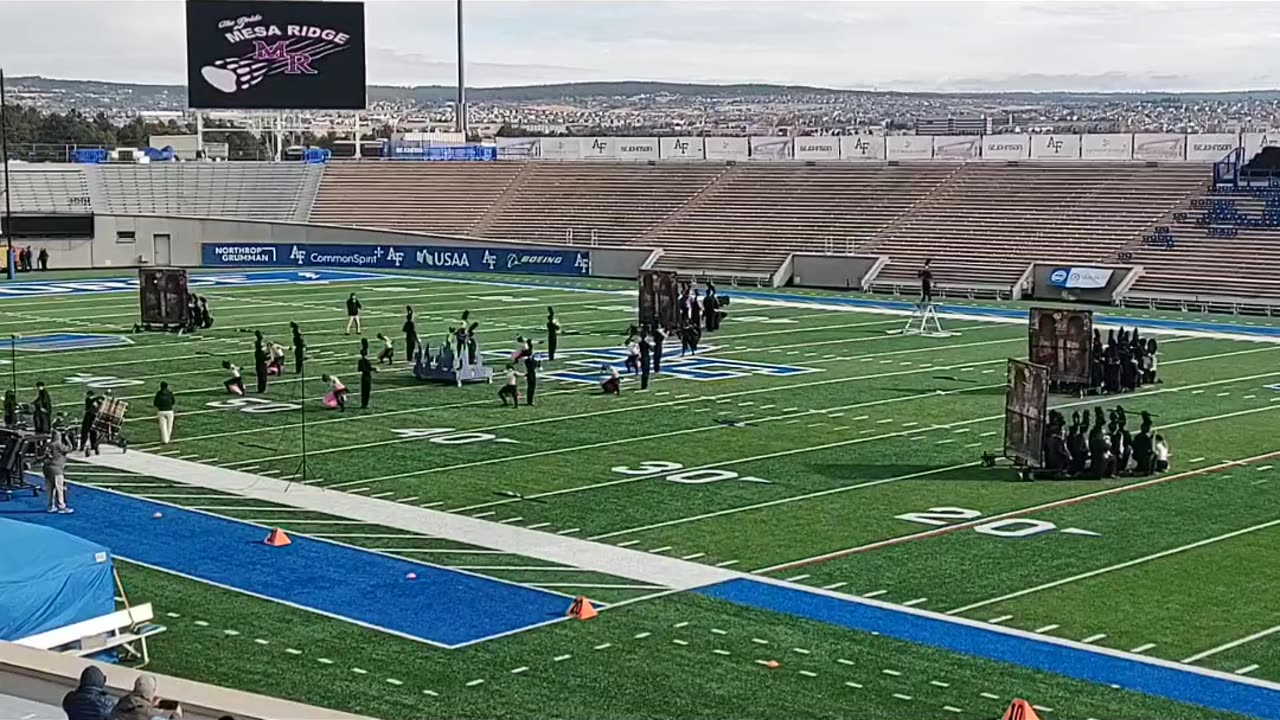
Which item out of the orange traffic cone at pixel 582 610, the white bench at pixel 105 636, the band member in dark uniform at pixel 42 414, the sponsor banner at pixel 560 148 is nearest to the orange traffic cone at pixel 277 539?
the white bench at pixel 105 636

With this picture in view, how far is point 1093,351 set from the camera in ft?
101

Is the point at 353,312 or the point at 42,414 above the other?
the point at 353,312

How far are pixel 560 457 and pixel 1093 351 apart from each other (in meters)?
10.7

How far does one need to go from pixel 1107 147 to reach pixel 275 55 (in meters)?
A: 29.7

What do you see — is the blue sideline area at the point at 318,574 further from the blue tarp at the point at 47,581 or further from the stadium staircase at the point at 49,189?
the stadium staircase at the point at 49,189

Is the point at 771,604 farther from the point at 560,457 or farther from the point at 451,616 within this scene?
the point at 560,457

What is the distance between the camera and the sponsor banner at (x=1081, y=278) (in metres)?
50.5

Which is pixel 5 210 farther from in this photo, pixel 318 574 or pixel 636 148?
pixel 318 574

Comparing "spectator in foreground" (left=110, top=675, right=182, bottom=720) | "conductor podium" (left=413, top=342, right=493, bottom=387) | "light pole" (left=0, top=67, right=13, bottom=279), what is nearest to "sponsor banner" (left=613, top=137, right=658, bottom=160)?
"light pole" (left=0, top=67, right=13, bottom=279)

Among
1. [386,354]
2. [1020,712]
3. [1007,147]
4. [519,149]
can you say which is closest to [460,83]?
[519,149]

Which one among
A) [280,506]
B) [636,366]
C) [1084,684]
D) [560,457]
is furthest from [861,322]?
[1084,684]

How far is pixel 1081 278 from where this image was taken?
50.9 m

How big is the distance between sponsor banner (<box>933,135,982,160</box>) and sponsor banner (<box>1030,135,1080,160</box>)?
2008 millimetres

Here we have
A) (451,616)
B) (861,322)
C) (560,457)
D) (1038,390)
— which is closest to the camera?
(451,616)
